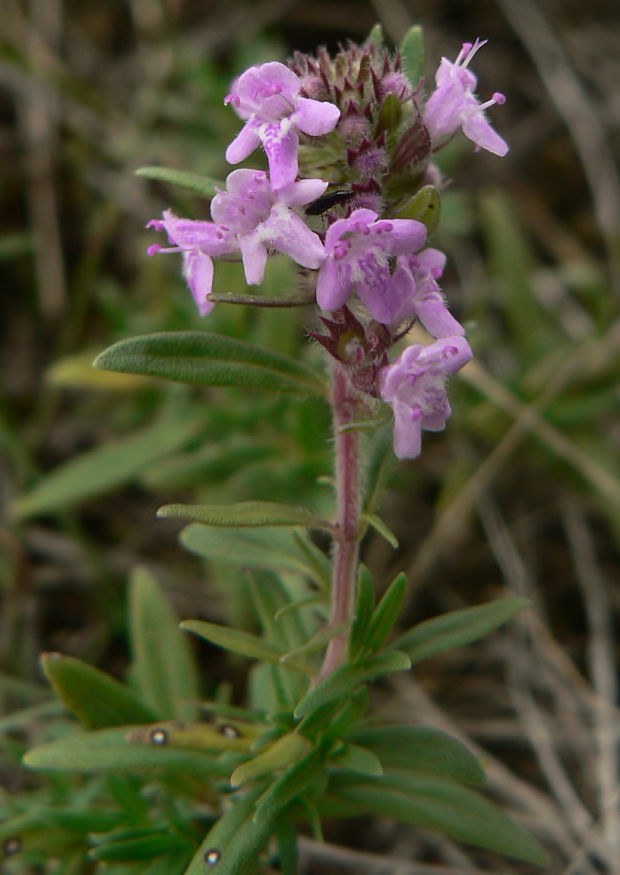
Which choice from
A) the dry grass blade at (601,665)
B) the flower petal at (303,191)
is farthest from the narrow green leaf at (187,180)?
the dry grass blade at (601,665)

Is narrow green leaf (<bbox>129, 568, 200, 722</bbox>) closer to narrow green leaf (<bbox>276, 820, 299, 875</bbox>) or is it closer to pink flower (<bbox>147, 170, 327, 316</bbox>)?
narrow green leaf (<bbox>276, 820, 299, 875</bbox>)

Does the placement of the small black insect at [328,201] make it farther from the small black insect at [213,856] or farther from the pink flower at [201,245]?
the small black insect at [213,856]

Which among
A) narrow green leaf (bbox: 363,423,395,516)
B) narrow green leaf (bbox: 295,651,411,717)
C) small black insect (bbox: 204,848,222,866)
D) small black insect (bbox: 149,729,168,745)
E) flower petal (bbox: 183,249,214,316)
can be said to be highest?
flower petal (bbox: 183,249,214,316)

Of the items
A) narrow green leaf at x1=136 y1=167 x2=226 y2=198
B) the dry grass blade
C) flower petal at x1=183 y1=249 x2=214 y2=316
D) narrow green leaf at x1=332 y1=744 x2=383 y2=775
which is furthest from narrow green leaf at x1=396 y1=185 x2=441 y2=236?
the dry grass blade

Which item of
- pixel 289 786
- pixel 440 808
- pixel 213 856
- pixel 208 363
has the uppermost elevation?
pixel 208 363

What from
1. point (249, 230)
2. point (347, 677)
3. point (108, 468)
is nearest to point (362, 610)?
point (347, 677)

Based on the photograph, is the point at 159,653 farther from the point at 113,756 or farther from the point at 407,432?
the point at 407,432

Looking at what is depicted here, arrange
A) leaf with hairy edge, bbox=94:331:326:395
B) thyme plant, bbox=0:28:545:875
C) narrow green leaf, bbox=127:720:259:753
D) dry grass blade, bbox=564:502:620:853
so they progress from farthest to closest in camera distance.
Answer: dry grass blade, bbox=564:502:620:853 < narrow green leaf, bbox=127:720:259:753 < leaf with hairy edge, bbox=94:331:326:395 < thyme plant, bbox=0:28:545:875
